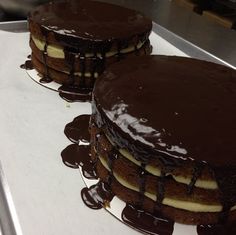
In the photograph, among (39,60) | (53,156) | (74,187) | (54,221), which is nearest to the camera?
(54,221)

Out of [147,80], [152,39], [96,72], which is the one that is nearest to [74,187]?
[147,80]

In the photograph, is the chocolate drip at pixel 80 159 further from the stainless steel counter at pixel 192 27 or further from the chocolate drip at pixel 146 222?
the stainless steel counter at pixel 192 27

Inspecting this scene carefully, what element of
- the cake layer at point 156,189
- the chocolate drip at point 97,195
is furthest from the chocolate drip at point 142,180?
the chocolate drip at point 97,195

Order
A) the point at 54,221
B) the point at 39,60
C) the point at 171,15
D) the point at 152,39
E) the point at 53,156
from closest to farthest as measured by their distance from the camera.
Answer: the point at 54,221
the point at 53,156
the point at 39,60
the point at 152,39
the point at 171,15

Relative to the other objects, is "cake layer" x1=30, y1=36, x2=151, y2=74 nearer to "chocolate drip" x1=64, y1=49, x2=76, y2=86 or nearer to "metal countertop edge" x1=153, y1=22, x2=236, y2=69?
"chocolate drip" x1=64, y1=49, x2=76, y2=86

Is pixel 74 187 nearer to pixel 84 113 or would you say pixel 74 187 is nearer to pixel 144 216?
pixel 144 216

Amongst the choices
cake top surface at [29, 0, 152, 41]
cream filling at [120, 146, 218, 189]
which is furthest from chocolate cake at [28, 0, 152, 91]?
cream filling at [120, 146, 218, 189]

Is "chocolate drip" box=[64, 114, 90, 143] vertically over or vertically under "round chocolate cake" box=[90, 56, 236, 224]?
under
